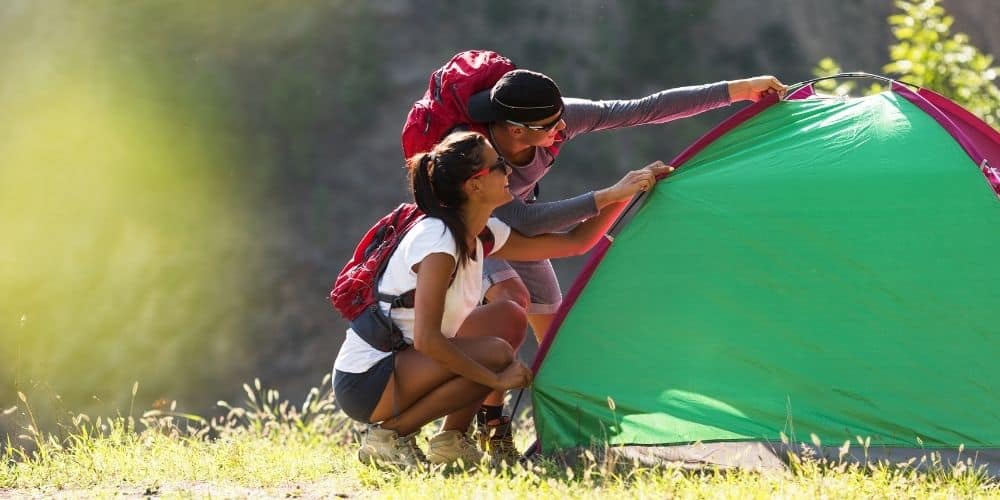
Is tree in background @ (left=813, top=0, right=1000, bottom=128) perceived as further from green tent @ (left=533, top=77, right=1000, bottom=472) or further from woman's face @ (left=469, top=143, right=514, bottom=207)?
woman's face @ (left=469, top=143, right=514, bottom=207)

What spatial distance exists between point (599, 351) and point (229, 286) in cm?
752

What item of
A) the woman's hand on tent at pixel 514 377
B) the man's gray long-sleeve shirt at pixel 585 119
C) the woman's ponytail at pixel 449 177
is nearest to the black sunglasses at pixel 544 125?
the man's gray long-sleeve shirt at pixel 585 119

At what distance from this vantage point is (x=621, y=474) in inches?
139

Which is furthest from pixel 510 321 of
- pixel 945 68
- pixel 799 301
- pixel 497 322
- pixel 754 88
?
pixel 945 68

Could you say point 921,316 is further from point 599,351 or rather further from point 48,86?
point 48,86

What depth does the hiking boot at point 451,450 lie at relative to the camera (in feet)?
12.1

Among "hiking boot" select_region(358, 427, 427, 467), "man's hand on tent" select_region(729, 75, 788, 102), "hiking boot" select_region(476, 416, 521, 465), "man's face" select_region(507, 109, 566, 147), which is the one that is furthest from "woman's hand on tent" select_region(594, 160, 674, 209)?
"hiking boot" select_region(358, 427, 427, 467)

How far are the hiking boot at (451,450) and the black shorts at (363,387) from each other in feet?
0.73

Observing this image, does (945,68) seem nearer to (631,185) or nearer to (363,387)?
(631,185)

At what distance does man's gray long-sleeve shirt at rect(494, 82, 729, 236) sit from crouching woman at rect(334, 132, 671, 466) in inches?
2.9

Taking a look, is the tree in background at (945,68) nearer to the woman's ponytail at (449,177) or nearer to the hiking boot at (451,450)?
the woman's ponytail at (449,177)

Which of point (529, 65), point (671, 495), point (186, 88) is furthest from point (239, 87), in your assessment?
point (671, 495)

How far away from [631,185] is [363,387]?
1.05 meters

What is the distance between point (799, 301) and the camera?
373 centimetres
